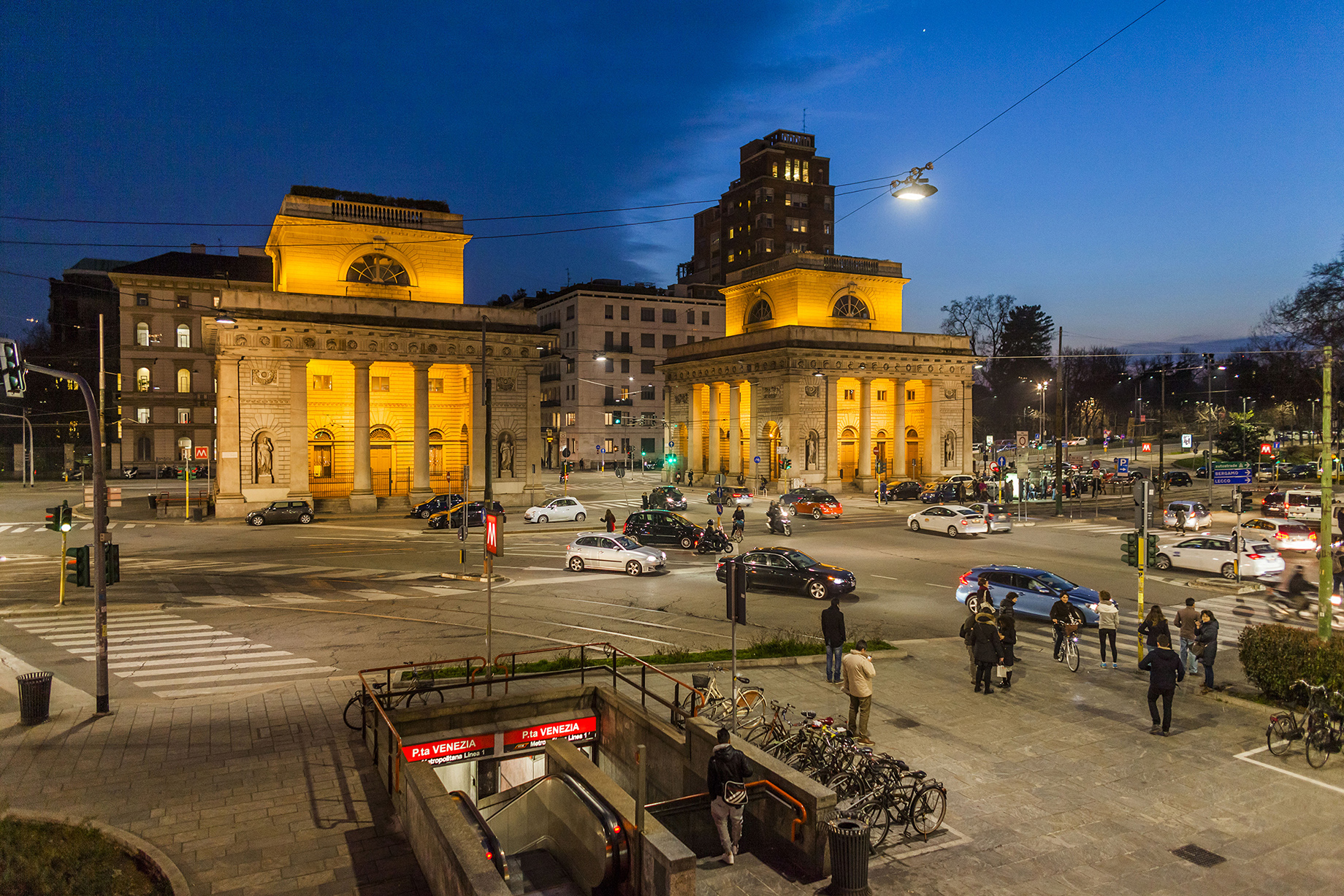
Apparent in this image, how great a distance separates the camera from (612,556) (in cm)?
2906

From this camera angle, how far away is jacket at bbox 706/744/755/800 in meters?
9.12

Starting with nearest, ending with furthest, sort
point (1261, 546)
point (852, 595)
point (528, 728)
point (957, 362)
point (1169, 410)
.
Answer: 1. point (528, 728)
2. point (852, 595)
3. point (1261, 546)
4. point (957, 362)
5. point (1169, 410)

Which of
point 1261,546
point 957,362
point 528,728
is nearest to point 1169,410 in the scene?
point 957,362

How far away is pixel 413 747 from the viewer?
1162cm

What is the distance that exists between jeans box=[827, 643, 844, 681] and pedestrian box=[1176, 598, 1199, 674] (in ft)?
22.1

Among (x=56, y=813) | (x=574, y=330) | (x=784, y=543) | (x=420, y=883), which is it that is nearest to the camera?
(x=420, y=883)

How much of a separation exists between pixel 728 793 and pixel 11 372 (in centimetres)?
1322

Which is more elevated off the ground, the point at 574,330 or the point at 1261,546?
the point at 574,330

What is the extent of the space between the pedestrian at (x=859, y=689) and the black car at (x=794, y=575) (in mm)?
12142

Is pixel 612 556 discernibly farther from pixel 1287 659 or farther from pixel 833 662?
pixel 1287 659

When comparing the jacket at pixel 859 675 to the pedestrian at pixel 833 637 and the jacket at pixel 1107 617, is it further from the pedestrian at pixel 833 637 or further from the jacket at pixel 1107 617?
the jacket at pixel 1107 617

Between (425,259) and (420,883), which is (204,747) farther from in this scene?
(425,259)

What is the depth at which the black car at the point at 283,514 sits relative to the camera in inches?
1703

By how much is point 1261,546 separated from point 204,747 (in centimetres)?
3154
